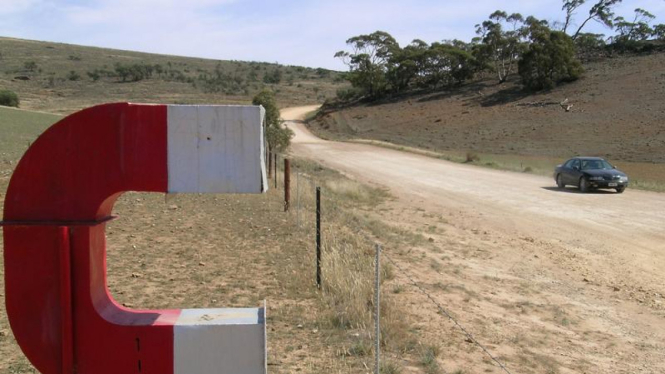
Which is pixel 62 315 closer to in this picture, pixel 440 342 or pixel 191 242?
pixel 440 342

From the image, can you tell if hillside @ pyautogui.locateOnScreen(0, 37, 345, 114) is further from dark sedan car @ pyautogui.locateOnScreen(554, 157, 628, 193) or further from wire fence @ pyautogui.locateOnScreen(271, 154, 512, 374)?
wire fence @ pyautogui.locateOnScreen(271, 154, 512, 374)

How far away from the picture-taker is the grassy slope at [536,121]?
1592 inches

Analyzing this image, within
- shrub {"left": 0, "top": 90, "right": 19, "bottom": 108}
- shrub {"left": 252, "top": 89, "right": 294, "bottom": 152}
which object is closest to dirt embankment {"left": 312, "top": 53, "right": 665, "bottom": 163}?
shrub {"left": 252, "top": 89, "right": 294, "bottom": 152}

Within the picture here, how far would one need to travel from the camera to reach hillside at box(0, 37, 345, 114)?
64.6 m

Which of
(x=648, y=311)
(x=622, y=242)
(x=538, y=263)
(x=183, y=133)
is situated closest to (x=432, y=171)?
(x=622, y=242)

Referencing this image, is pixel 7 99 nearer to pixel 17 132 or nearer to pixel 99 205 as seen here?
pixel 17 132

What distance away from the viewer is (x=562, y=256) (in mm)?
11891

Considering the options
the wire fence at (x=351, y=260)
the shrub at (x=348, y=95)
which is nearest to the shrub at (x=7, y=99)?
the wire fence at (x=351, y=260)

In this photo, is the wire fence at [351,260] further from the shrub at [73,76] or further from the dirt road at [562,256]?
the shrub at [73,76]

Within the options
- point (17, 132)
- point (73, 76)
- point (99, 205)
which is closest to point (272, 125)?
point (17, 132)

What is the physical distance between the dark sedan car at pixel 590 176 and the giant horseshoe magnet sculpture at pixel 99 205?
848 inches

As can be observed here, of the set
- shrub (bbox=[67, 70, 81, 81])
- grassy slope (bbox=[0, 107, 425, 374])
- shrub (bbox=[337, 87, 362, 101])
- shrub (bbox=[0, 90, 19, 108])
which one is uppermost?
shrub (bbox=[67, 70, 81, 81])

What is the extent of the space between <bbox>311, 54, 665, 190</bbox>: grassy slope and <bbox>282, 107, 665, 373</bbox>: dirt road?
1021cm

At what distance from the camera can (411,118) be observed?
64.6 metres
